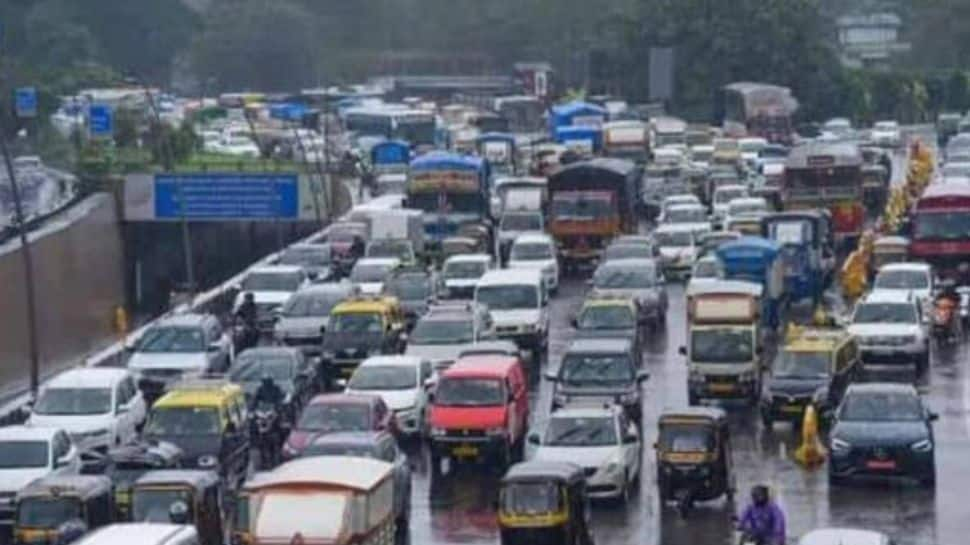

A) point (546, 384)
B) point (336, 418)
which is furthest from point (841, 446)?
point (546, 384)

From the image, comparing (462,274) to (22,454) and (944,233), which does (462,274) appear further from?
(22,454)

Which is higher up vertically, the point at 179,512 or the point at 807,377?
the point at 179,512

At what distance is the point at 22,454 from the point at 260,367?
633cm

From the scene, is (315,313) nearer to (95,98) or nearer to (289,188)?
(289,188)

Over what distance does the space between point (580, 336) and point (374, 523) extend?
50.3 ft

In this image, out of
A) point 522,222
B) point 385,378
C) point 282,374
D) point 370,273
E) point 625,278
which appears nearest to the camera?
point 385,378

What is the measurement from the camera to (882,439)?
35.7 metres

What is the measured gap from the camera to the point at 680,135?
8838 centimetres

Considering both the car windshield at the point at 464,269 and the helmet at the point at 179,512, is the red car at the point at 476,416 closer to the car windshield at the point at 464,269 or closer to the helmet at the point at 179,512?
the helmet at the point at 179,512

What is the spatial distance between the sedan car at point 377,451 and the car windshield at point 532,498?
1192 mm

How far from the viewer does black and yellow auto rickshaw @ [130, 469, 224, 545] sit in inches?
1232

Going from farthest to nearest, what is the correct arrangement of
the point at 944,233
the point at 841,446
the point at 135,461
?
the point at 944,233
the point at 841,446
the point at 135,461

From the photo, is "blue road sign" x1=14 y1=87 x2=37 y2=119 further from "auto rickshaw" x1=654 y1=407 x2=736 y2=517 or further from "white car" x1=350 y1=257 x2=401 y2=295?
"auto rickshaw" x1=654 y1=407 x2=736 y2=517

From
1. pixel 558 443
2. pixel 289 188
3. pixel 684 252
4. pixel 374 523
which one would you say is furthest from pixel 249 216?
pixel 374 523
